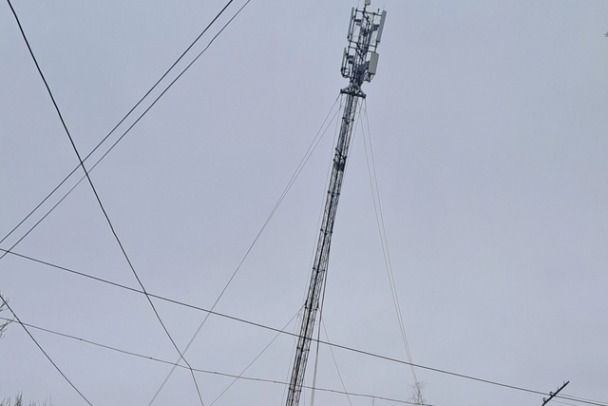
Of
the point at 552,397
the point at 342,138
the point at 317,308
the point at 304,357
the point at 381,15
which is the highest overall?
the point at 381,15

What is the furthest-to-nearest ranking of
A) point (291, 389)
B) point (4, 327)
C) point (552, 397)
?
point (4, 327) → point (291, 389) → point (552, 397)

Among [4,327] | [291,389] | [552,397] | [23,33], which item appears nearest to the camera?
[23,33]

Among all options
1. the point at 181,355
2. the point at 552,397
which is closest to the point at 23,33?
the point at 181,355

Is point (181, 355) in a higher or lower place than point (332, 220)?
lower

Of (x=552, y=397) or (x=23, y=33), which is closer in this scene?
(x=23, y=33)

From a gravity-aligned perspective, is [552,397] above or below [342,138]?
below

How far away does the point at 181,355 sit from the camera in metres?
23.0

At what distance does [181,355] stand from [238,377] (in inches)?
221

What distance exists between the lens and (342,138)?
27.7m

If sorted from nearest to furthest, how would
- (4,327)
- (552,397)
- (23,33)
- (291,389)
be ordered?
(23,33) → (552,397) → (291,389) → (4,327)

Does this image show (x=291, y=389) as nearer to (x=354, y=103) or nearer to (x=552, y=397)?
(x=552, y=397)

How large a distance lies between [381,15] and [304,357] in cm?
1709

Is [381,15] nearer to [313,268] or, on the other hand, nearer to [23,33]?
[313,268]

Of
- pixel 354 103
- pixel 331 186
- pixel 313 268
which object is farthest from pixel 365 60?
pixel 313 268
